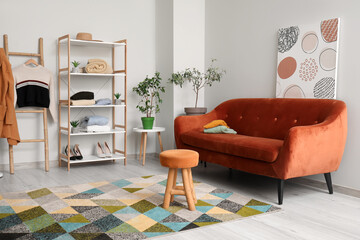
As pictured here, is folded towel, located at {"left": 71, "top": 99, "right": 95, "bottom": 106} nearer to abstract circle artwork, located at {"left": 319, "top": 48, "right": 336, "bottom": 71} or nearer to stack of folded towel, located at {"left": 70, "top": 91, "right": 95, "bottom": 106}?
Answer: stack of folded towel, located at {"left": 70, "top": 91, "right": 95, "bottom": 106}

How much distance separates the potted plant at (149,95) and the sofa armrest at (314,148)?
215 centimetres

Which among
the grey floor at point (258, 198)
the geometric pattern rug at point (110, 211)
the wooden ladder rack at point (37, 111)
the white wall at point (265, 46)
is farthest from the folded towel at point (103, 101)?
the white wall at point (265, 46)

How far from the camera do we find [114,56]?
493 cm

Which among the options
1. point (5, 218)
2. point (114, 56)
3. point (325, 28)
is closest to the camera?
point (5, 218)

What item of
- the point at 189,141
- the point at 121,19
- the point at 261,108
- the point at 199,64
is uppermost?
the point at 121,19

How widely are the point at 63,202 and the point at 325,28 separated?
109 inches

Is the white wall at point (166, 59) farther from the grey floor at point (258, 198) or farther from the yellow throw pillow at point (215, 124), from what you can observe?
the yellow throw pillow at point (215, 124)

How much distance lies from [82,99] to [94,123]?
1.05ft

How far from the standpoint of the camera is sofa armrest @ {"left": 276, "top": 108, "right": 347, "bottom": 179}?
2.87 metres

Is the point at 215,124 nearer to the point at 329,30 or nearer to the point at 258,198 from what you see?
the point at 258,198

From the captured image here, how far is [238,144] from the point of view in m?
3.30

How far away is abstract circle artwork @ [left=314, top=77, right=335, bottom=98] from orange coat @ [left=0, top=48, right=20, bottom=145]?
309 cm

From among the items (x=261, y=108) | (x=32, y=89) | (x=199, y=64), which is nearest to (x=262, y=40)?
(x=261, y=108)

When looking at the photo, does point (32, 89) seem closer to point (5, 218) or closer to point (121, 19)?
point (121, 19)
